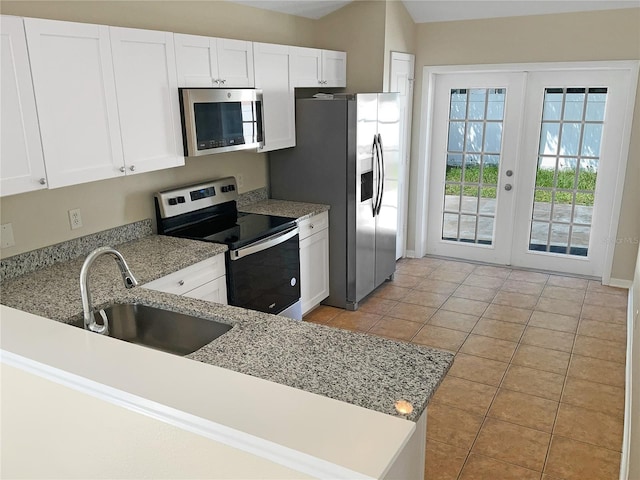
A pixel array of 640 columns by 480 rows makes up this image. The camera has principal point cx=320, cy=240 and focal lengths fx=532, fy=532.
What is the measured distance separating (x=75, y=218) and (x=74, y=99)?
2.33 ft

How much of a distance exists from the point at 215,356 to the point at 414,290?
336 centimetres

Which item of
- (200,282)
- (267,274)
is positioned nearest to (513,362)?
(267,274)

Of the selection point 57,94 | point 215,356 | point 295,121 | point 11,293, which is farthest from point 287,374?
point 295,121

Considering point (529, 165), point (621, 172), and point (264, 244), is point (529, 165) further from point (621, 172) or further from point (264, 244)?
point (264, 244)

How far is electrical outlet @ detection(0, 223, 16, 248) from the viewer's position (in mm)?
2500

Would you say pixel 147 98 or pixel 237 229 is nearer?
pixel 147 98

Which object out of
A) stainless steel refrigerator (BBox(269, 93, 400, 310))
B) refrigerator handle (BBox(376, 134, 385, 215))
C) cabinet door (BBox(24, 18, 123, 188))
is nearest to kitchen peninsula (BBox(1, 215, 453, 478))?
cabinet door (BBox(24, 18, 123, 188))

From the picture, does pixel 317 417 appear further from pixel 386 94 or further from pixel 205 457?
pixel 386 94

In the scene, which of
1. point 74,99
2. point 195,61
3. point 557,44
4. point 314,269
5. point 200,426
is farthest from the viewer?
point 557,44

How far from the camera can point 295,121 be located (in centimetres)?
410

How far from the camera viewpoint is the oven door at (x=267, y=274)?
126 inches

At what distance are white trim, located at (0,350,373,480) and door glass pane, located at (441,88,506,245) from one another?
15.4 feet

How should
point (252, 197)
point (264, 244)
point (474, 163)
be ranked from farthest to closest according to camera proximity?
point (474, 163) → point (252, 197) → point (264, 244)

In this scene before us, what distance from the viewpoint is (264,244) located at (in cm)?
338
